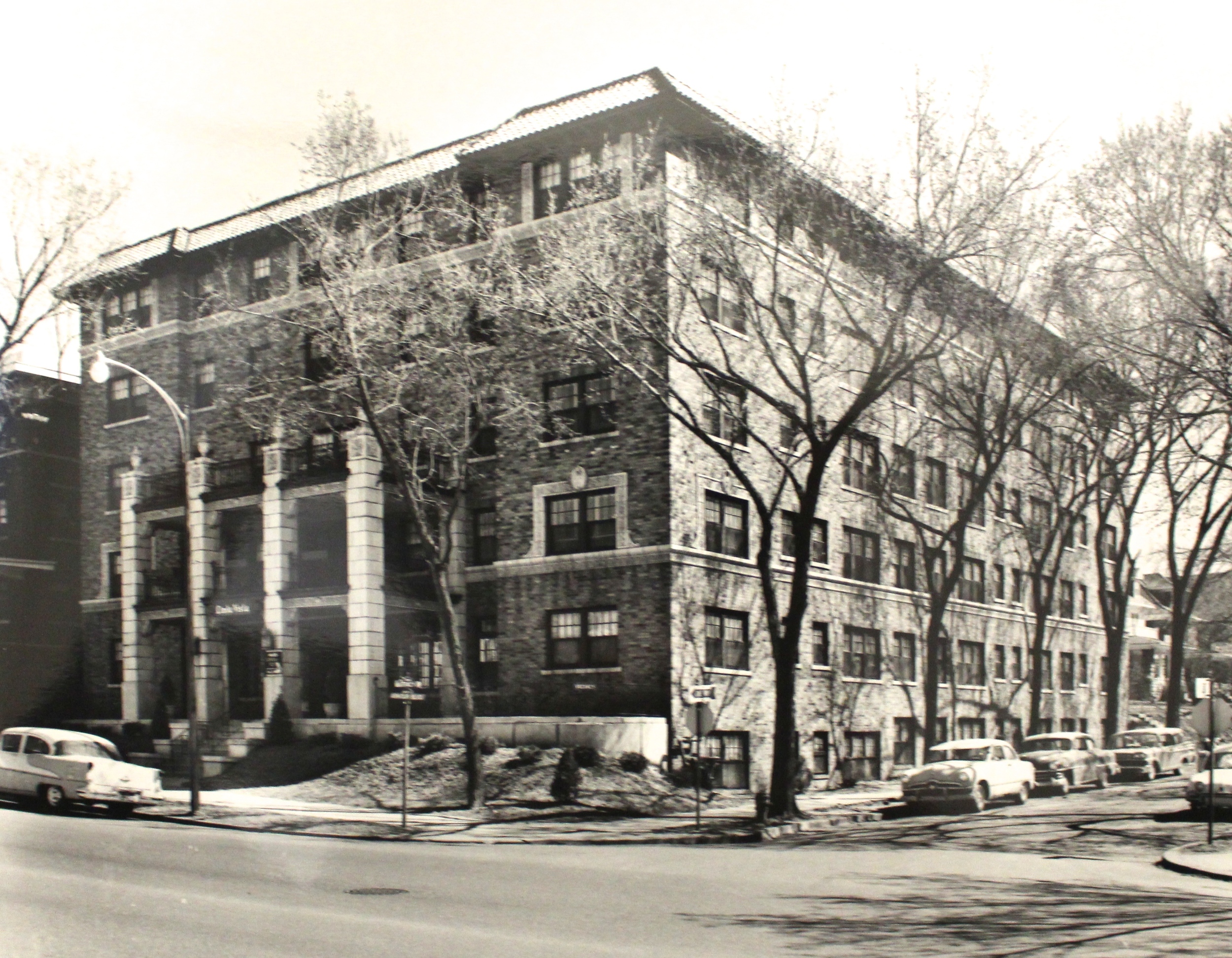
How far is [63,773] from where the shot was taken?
24172 millimetres

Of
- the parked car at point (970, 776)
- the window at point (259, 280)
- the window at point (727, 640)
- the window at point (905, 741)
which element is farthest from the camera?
the window at point (905, 741)

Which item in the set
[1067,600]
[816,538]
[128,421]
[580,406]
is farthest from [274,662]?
[1067,600]

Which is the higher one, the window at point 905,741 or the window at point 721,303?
the window at point 721,303

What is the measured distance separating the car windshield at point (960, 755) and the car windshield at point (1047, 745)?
693cm

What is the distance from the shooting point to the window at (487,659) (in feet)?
116

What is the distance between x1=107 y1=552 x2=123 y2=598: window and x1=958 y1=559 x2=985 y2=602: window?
28.7 meters

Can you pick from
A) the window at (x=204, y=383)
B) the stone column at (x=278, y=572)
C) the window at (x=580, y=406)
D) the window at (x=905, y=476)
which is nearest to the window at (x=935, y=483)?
the window at (x=905, y=476)

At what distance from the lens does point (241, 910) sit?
1244cm

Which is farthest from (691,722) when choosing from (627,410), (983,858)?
(627,410)

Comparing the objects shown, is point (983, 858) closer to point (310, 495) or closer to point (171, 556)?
point (310, 495)

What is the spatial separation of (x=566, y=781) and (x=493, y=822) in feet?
9.98

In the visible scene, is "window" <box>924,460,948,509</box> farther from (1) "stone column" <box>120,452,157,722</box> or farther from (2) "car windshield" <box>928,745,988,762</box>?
(1) "stone column" <box>120,452,157,722</box>

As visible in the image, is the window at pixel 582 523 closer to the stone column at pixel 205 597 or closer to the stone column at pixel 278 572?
the stone column at pixel 278 572

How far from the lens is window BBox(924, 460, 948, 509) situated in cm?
4572
